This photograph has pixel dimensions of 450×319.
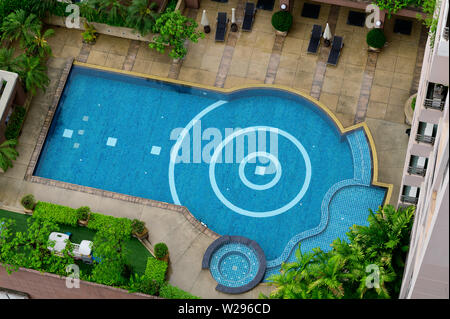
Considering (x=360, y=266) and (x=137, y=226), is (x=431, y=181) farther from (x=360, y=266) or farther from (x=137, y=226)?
(x=137, y=226)

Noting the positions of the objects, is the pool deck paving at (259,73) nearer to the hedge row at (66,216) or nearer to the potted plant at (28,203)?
the hedge row at (66,216)

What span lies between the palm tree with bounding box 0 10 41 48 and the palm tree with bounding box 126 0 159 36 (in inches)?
292

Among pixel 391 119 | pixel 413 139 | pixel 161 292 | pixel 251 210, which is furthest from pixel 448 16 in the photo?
pixel 161 292

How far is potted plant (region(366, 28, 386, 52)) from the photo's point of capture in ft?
165

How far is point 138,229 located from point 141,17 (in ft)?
55.3

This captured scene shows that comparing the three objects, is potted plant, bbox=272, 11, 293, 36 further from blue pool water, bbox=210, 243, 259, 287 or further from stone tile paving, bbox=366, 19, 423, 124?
blue pool water, bbox=210, 243, 259, 287

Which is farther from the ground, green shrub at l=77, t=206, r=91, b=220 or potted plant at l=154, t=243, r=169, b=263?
green shrub at l=77, t=206, r=91, b=220

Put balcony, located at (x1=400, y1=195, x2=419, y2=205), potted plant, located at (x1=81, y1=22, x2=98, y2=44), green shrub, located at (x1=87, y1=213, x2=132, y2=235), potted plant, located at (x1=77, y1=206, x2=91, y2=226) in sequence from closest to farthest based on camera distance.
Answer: balcony, located at (x1=400, y1=195, x2=419, y2=205) < potted plant, located at (x1=77, y1=206, x2=91, y2=226) < green shrub, located at (x1=87, y1=213, x2=132, y2=235) < potted plant, located at (x1=81, y1=22, x2=98, y2=44)

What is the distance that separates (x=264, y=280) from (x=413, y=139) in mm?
13562

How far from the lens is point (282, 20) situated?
169ft

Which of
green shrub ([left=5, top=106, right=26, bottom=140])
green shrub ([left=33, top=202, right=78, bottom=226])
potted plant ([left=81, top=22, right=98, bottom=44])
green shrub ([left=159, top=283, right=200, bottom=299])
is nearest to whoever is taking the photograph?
green shrub ([left=159, top=283, right=200, bottom=299])

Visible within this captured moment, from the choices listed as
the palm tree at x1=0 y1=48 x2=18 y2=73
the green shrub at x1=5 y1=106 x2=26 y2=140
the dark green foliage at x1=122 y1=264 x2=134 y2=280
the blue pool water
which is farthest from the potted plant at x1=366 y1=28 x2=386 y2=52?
the green shrub at x1=5 y1=106 x2=26 y2=140

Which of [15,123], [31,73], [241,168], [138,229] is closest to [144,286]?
[138,229]
